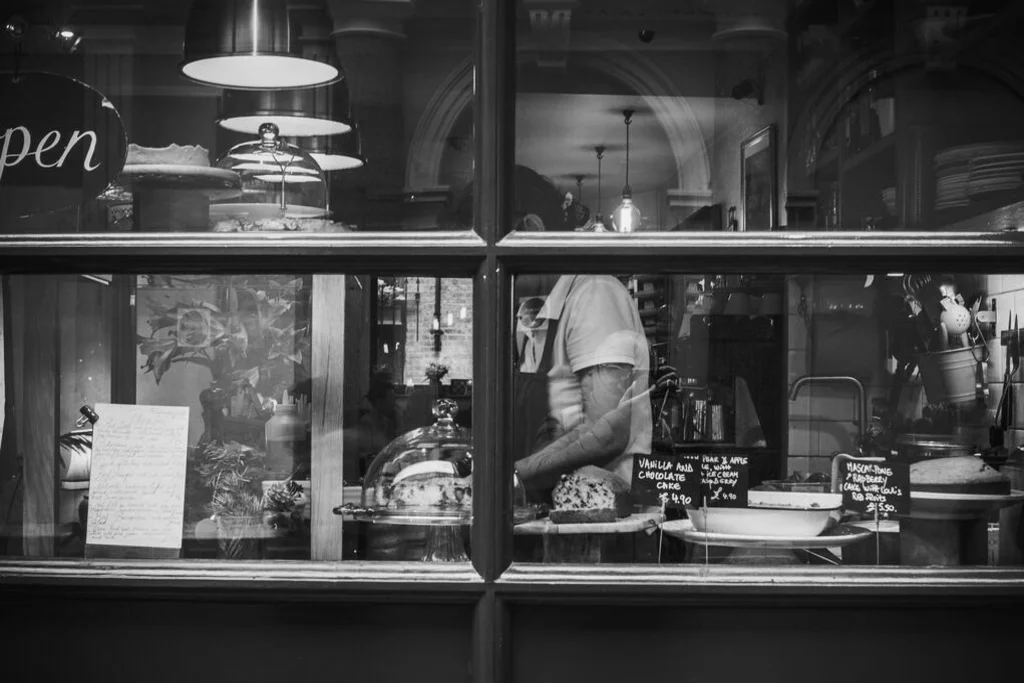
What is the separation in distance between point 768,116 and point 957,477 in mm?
724

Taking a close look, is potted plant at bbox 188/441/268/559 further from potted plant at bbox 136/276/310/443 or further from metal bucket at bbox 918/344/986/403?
metal bucket at bbox 918/344/986/403

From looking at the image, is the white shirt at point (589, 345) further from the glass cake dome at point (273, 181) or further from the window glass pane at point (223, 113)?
the glass cake dome at point (273, 181)

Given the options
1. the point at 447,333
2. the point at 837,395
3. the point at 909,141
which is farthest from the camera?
the point at 837,395

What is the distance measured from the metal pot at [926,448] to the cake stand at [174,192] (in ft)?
4.06

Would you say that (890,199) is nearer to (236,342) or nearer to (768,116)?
(768,116)

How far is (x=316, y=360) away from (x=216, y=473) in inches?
9.9

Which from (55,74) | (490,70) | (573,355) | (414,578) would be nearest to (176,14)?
(55,74)

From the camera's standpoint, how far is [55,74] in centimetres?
178

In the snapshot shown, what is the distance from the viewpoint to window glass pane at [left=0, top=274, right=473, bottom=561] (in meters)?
1.69

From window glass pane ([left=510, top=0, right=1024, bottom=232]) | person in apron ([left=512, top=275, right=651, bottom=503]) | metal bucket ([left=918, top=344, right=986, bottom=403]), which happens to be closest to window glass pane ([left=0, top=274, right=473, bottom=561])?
person in apron ([left=512, top=275, right=651, bottom=503])

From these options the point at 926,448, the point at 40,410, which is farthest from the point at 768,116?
the point at 40,410

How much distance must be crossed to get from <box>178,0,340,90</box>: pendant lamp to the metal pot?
1193 mm

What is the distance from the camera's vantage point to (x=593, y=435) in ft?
6.16

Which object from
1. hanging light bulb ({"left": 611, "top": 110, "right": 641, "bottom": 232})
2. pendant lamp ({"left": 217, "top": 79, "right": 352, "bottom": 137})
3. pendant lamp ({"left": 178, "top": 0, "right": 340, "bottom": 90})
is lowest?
hanging light bulb ({"left": 611, "top": 110, "right": 641, "bottom": 232})
